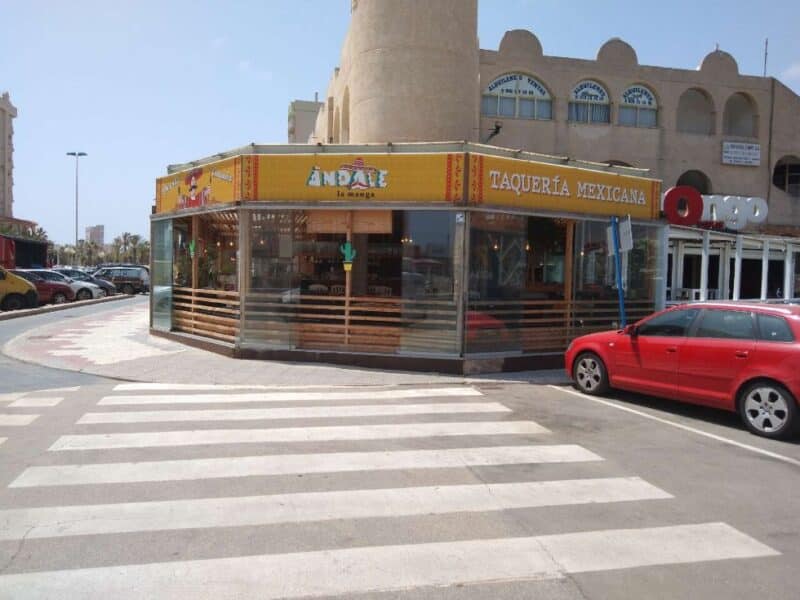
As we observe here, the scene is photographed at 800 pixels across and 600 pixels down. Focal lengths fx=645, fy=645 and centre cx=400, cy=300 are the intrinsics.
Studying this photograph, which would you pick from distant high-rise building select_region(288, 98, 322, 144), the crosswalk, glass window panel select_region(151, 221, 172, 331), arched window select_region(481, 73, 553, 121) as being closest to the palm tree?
distant high-rise building select_region(288, 98, 322, 144)

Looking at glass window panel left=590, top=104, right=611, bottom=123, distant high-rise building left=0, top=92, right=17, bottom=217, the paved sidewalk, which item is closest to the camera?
the paved sidewalk

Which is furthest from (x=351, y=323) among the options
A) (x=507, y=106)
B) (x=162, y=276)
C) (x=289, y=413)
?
(x=507, y=106)

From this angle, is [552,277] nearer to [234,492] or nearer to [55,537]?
[234,492]

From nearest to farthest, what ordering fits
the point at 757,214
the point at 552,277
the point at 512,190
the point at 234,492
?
the point at 234,492, the point at 512,190, the point at 552,277, the point at 757,214

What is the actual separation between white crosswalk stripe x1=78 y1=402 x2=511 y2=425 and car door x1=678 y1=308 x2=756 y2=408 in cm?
230

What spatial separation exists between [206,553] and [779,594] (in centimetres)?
332

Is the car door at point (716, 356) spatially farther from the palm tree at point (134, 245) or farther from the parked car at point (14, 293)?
the palm tree at point (134, 245)

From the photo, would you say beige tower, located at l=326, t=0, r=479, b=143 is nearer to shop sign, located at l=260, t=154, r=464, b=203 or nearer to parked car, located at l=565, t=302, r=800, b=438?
shop sign, located at l=260, t=154, r=464, b=203

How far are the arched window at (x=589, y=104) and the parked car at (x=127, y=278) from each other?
86.0 ft

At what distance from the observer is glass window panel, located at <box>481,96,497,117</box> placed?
108 feet

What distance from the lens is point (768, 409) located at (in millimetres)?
7211

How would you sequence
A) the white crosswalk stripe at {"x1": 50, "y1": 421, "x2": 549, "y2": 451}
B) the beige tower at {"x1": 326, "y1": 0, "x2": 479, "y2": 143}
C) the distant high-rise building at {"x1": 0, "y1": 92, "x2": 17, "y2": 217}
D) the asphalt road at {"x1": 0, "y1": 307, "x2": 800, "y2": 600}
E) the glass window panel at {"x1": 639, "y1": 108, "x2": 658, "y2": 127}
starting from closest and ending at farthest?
the asphalt road at {"x1": 0, "y1": 307, "x2": 800, "y2": 600}
the white crosswalk stripe at {"x1": 50, "y1": 421, "x2": 549, "y2": 451}
the beige tower at {"x1": 326, "y1": 0, "x2": 479, "y2": 143}
the glass window panel at {"x1": 639, "y1": 108, "x2": 658, "y2": 127}
the distant high-rise building at {"x1": 0, "y1": 92, "x2": 17, "y2": 217}

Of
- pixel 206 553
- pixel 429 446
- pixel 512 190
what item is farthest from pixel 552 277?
pixel 206 553

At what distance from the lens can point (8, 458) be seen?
584 centimetres
